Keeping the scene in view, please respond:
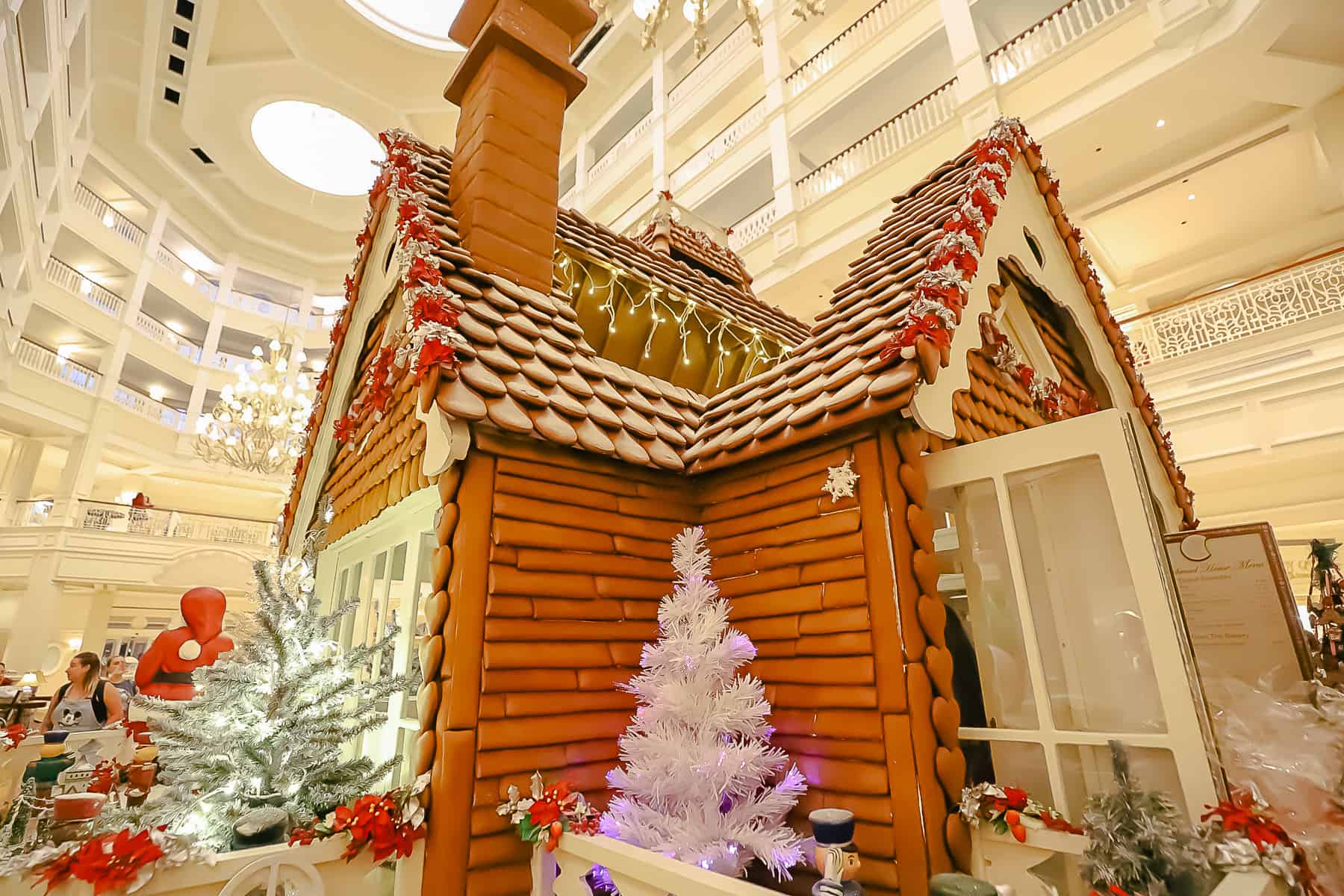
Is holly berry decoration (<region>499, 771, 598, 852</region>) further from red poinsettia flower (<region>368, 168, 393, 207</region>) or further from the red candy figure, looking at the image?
the red candy figure

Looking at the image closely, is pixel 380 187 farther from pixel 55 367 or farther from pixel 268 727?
pixel 55 367

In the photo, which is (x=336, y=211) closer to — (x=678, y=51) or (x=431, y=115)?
(x=431, y=115)

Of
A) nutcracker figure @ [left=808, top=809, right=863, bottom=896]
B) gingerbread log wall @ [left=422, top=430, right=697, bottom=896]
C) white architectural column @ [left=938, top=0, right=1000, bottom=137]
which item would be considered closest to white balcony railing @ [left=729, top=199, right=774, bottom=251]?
white architectural column @ [left=938, top=0, right=1000, bottom=137]

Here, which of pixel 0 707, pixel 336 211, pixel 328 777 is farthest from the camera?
pixel 336 211

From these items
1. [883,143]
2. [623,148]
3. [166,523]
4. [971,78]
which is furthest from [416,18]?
[166,523]

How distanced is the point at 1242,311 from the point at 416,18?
50.9 ft

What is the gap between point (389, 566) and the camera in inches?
123

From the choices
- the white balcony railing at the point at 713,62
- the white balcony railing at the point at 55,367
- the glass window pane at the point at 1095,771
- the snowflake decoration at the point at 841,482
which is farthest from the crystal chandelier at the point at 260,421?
the glass window pane at the point at 1095,771

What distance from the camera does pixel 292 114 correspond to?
14727mm

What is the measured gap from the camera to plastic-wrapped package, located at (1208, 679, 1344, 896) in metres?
1.44

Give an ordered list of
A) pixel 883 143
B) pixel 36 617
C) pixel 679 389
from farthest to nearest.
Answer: pixel 36 617
pixel 883 143
pixel 679 389

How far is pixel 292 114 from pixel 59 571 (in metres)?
11.4

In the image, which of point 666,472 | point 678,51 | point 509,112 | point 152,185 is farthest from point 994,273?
point 152,185

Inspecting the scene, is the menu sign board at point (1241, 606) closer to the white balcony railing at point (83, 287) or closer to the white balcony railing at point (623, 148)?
the white balcony railing at point (623, 148)
